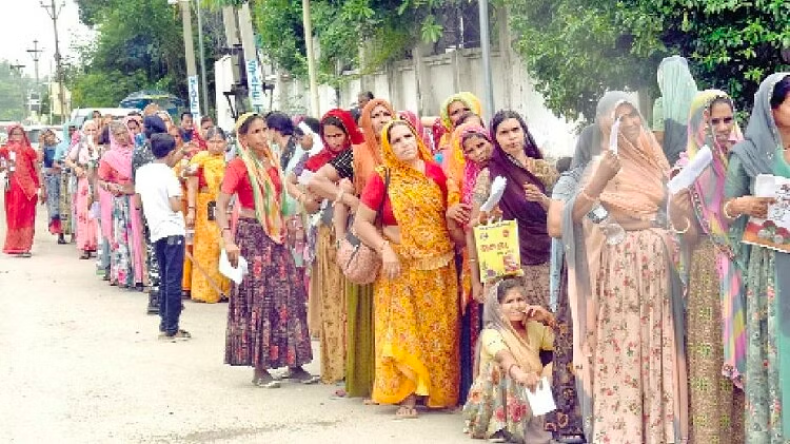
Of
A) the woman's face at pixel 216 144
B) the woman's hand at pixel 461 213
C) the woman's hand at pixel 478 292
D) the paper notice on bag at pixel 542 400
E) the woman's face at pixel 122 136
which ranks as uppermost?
the woman's face at pixel 122 136

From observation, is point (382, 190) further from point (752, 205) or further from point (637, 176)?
point (752, 205)

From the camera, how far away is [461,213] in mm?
7359

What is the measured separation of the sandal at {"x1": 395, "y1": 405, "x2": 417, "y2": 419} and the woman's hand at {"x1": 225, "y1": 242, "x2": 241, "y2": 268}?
65.1 inches

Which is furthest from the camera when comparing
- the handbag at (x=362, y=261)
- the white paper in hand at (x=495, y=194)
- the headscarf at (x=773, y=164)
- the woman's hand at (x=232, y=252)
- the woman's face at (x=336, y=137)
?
the woman's hand at (x=232, y=252)

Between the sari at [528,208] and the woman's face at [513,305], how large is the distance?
5.0 inches

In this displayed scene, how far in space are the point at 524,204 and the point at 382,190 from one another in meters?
0.88

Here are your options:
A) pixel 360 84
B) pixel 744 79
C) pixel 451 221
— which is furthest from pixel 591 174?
pixel 360 84

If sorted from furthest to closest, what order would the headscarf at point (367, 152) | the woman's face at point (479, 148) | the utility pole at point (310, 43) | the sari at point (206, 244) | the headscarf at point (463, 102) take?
1. the utility pole at point (310, 43)
2. the sari at point (206, 244)
3. the headscarf at point (367, 152)
4. the headscarf at point (463, 102)
5. the woman's face at point (479, 148)

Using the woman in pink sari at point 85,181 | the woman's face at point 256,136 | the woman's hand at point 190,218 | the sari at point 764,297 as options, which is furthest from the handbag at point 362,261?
the woman in pink sari at point 85,181

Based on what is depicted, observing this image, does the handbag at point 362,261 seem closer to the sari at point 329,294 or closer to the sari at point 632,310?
the sari at point 329,294

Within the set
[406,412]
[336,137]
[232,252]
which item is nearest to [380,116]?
[336,137]

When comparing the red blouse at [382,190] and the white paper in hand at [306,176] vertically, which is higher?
the white paper in hand at [306,176]

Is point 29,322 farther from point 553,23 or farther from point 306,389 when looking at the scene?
point 553,23

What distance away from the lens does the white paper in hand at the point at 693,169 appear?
5730 millimetres
